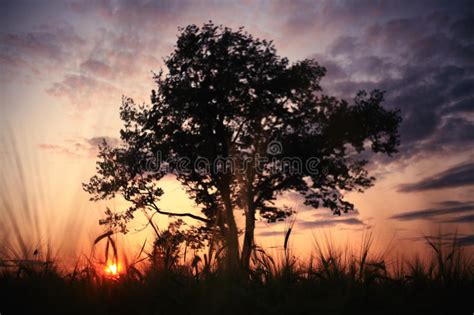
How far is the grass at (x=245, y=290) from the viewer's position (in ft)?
13.8

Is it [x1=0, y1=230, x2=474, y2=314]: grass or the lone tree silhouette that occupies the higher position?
the lone tree silhouette

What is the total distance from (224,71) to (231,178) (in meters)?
5.77

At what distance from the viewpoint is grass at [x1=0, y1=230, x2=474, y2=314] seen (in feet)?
13.8

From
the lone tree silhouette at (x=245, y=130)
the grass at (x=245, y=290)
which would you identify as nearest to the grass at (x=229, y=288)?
the grass at (x=245, y=290)

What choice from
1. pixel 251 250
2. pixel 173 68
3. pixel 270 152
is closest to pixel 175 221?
pixel 270 152

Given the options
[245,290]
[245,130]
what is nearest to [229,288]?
[245,290]

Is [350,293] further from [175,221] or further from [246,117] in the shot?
[175,221]

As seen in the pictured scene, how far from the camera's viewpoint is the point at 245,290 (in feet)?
14.4

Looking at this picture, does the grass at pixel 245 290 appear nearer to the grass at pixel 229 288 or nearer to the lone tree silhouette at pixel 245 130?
the grass at pixel 229 288

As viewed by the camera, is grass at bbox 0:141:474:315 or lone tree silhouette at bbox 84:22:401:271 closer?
grass at bbox 0:141:474:315

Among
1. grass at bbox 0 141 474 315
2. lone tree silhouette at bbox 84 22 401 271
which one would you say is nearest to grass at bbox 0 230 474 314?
grass at bbox 0 141 474 315

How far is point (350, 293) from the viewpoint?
14.6ft

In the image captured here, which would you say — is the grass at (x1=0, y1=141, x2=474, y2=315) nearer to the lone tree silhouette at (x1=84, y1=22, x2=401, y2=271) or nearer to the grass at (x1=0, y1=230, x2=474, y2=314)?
the grass at (x1=0, y1=230, x2=474, y2=314)

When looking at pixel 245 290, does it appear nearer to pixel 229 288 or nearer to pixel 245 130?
pixel 229 288
